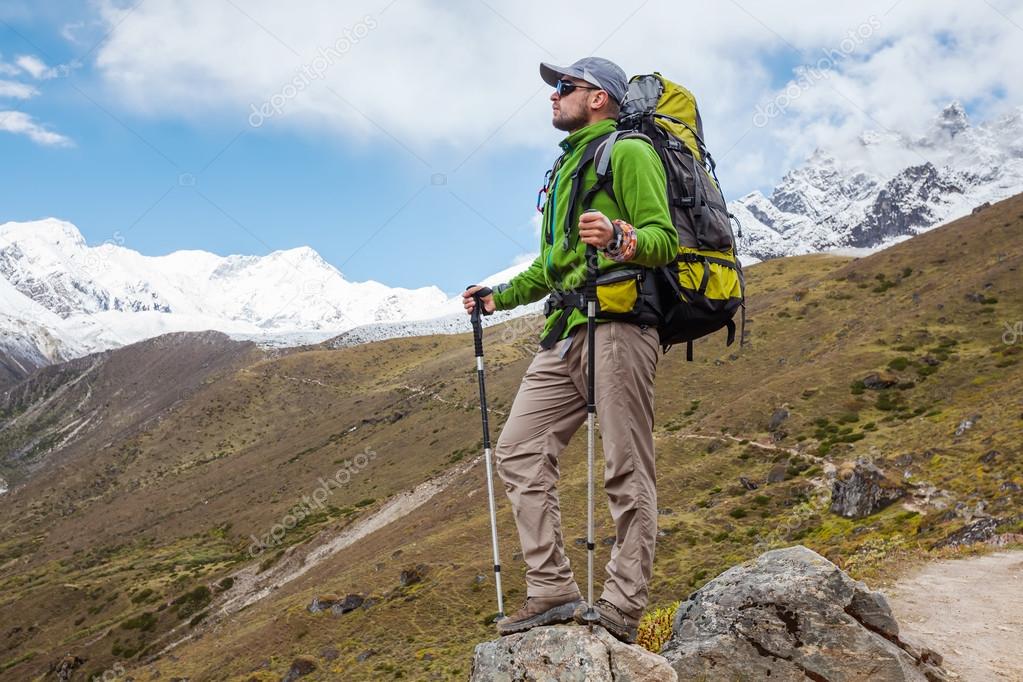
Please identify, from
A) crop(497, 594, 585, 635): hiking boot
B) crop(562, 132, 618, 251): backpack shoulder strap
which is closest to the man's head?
crop(562, 132, 618, 251): backpack shoulder strap

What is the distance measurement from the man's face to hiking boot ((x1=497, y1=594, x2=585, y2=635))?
140 inches

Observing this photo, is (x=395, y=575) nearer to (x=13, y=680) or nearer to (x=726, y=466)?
(x=726, y=466)

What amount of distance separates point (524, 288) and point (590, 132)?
1459 mm

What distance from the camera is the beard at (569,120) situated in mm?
5707

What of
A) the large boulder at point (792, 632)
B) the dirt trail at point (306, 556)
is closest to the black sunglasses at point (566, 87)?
the large boulder at point (792, 632)

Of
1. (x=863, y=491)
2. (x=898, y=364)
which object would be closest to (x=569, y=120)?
(x=863, y=491)

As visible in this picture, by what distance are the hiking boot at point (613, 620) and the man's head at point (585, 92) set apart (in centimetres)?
359

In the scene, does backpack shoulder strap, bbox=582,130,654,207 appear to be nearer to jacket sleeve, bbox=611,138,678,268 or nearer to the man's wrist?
jacket sleeve, bbox=611,138,678,268

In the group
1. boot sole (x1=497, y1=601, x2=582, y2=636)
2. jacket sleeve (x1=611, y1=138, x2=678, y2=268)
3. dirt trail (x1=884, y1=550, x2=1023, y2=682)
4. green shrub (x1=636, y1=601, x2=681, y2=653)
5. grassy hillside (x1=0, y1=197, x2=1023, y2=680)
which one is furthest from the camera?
grassy hillside (x1=0, y1=197, x2=1023, y2=680)

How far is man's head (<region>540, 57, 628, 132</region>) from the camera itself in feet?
18.5

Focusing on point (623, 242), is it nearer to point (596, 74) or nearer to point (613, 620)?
point (596, 74)

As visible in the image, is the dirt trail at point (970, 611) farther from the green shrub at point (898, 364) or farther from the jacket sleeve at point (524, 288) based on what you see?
the green shrub at point (898, 364)

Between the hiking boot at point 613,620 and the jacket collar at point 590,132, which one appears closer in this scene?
the hiking boot at point 613,620

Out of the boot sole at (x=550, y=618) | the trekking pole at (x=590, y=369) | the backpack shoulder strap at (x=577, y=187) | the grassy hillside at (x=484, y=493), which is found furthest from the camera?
the grassy hillside at (x=484, y=493)
